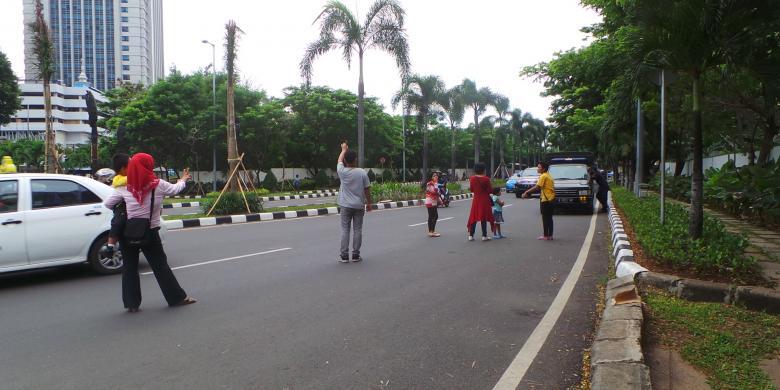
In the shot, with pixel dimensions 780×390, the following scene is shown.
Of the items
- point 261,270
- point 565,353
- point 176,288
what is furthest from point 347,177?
point 565,353

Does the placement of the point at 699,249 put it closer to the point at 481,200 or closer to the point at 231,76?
the point at 481,200

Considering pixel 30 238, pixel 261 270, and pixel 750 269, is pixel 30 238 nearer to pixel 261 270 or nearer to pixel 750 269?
pixel 261 270

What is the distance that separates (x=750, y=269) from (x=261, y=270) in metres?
5.87

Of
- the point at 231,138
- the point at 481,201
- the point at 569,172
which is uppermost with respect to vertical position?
the point at 231,138

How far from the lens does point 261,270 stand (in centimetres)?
734

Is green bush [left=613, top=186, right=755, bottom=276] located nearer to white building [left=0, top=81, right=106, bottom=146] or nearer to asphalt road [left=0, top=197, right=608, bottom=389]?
asphalt road [left=0, top=197, right=608, bottom=389]

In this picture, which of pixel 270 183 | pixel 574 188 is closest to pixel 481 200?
pixel 574 188

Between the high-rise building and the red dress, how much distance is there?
382 feet

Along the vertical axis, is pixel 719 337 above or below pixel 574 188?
below

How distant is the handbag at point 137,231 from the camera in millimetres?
5090

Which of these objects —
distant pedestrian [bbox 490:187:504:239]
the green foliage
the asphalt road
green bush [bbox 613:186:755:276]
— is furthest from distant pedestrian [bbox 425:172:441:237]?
the green foliage

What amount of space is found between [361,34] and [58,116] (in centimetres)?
8031

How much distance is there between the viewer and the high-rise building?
112m

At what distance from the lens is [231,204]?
55.2 feet
